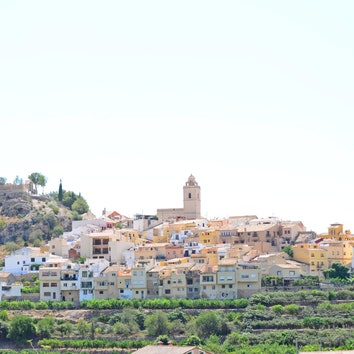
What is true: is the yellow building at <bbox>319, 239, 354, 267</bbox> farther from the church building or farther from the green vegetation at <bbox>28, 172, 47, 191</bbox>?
the green vegetation at <bbox>28, 172, 47, 191</bbox>

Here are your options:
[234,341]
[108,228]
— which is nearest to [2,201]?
[108,228]

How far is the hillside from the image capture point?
90.9m

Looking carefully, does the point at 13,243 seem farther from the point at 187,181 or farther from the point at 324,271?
the point at 324,271

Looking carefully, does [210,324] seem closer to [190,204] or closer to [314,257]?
[314,257]

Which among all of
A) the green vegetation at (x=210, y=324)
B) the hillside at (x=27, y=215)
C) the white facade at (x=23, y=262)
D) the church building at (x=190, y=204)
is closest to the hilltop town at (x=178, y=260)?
the white facade at (x=23, y=262)

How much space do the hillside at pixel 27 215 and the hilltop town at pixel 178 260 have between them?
351 centimetres

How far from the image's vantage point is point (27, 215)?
92875 mm

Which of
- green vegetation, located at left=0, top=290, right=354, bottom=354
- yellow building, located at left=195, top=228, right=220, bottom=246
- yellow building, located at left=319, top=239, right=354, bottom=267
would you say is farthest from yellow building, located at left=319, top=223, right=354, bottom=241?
green vegetation, located at left=0, top=290, right=354, bottom=354

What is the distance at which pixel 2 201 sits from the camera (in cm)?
9644

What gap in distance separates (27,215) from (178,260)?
68.4 feet

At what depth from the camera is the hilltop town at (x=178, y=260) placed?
233ft

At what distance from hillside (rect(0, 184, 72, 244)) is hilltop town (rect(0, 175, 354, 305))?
3.51m

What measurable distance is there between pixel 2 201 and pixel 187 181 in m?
15.2

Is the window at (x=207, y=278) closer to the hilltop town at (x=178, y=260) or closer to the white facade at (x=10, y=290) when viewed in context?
the hilltop town at (x=178, y=260)
